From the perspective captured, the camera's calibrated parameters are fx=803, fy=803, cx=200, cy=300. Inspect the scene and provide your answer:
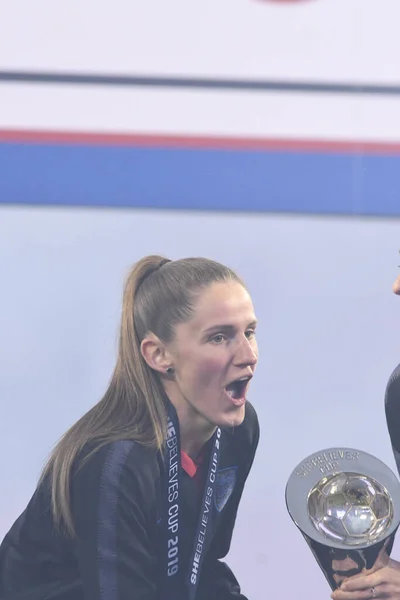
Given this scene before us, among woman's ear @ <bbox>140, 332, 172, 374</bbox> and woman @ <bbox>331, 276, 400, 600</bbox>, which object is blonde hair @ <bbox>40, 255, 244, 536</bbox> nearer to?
woman's ear @ <bbox>140, 332, 172, 374</bbox>

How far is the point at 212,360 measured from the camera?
54.6 inches

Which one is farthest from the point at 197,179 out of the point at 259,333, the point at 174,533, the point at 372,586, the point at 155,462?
the point at 372,586

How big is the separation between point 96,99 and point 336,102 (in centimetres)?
47

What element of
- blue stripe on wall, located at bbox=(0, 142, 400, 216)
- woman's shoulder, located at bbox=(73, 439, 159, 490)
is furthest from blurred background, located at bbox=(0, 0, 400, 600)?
woman's shoulder, located at bbox=(73, 439, 159, 490)

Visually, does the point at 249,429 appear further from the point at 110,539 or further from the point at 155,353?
the point at 110,539

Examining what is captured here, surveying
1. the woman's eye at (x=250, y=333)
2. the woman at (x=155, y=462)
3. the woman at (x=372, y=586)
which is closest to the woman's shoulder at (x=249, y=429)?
the woman at (x=155, y=462)

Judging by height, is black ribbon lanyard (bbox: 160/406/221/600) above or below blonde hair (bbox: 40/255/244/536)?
below

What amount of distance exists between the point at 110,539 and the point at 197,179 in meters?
0.69

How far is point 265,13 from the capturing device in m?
1.57

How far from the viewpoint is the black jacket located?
126 cm

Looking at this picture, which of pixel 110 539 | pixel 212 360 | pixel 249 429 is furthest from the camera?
pixel 249 429

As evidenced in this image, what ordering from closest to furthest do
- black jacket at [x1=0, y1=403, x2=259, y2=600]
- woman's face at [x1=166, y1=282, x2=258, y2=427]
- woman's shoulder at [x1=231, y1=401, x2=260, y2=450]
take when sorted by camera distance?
1. black jacket at [x1=0, y1=403, x2=259, y2=600]
2. woman's face at [x1=166, y1=282, x2=258, y2=427]
3. woman's shoulder at [x1=231, y1=401, x2=260, y2=450]

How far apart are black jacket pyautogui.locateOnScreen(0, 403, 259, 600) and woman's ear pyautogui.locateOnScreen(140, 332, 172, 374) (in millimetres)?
151

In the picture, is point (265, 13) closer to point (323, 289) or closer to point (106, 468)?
point (323, 289)
